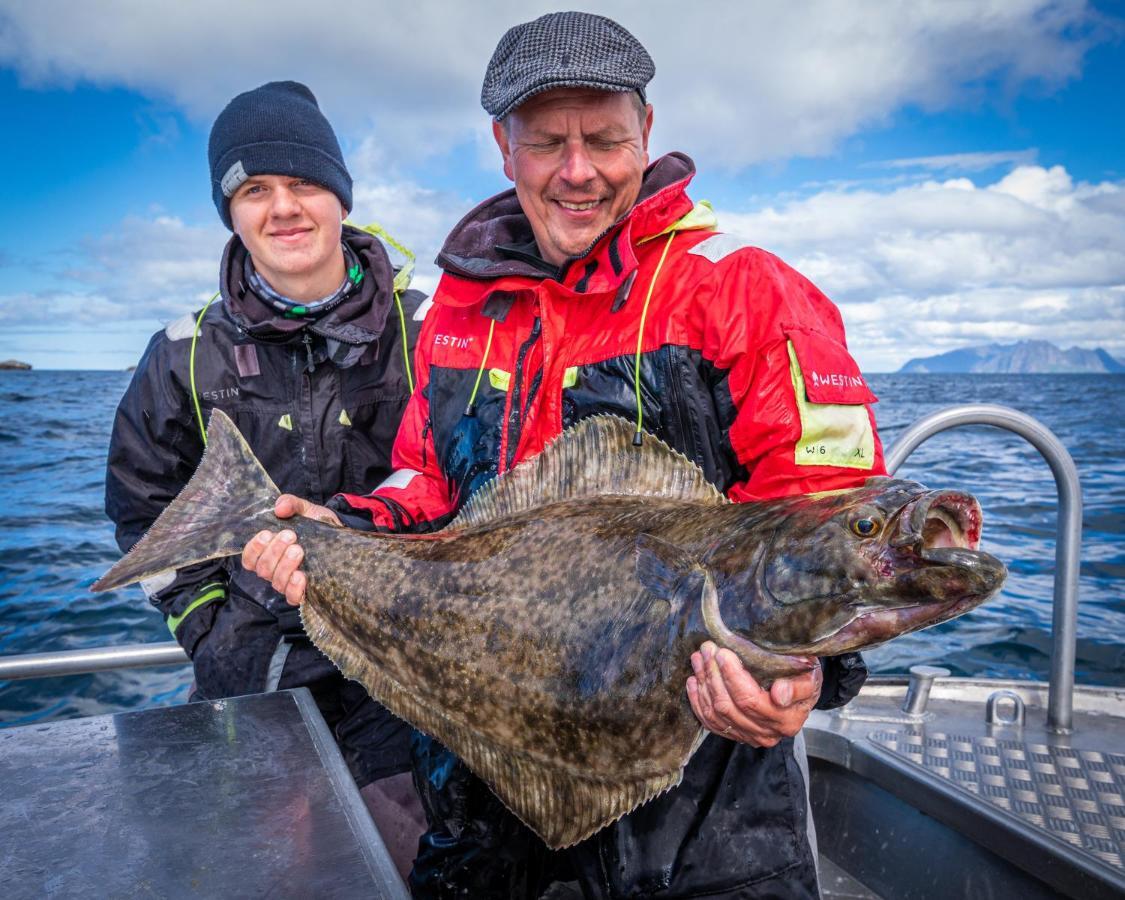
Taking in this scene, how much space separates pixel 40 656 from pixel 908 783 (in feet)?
11.9

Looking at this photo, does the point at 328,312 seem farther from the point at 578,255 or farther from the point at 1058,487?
the point at 1058,487

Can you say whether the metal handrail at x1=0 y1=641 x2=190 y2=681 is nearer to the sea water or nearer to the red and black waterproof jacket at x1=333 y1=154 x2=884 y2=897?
the red and black waterproof jacket at x1=333 y1=154 x2=884 y2=897

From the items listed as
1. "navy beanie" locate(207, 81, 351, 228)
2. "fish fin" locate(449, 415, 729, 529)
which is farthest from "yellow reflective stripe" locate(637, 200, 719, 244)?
"navy beanie" locate(207, 81, 351, 228)

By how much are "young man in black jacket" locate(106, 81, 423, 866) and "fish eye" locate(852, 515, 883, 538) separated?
270 centimetres

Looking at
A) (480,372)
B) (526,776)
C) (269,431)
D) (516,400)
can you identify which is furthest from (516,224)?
(526,776)

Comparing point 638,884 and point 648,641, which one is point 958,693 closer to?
point 638,884

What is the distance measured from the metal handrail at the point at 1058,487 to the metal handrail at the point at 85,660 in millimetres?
3299

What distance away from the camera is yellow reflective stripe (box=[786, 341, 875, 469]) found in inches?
89.6

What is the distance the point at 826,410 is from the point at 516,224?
4.79ft

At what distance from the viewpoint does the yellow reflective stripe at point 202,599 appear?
3.82m

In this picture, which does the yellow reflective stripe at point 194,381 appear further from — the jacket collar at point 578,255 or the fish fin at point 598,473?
the fish fin at point 598,473

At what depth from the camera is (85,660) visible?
3.74 meters

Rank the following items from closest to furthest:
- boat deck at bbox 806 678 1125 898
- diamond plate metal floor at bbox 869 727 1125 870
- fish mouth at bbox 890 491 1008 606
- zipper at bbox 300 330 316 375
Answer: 1. fish mouth at bbox 890 491 1008 606
2. boat deck at bbox 806 678 1125 898
3. diamond plate metal floor at bbox 869 727 1125 870
4. zipper at bbox 300 330 316 375

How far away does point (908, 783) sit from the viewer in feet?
10.2
